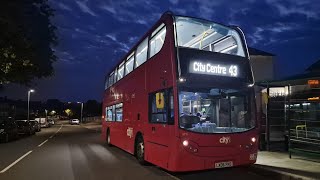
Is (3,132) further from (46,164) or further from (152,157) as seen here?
(152,157)

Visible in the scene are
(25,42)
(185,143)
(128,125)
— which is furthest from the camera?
(25,42)

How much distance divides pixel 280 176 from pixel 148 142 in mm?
4089

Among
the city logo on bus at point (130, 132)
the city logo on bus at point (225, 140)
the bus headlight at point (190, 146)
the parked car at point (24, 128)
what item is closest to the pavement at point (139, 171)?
the city logo on bus at point (130, 132)

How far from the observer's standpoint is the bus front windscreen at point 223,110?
32.0ft

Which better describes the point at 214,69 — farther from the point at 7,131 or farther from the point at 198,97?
the point at 7,131

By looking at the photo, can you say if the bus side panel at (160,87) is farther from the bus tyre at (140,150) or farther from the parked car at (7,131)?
the parked car at (7,131)

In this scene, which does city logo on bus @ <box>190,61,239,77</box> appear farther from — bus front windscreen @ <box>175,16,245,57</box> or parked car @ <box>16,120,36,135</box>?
parked car @ <box>16,120,36,135</box>

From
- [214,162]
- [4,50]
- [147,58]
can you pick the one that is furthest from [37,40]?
[214,162]

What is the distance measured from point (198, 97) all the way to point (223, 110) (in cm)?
85

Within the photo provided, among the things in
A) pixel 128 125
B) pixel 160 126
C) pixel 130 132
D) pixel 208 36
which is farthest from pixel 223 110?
pixel 128 125

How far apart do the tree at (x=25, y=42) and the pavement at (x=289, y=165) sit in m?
14.0

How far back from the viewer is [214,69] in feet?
32.1

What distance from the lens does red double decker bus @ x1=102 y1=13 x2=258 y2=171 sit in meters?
9.30

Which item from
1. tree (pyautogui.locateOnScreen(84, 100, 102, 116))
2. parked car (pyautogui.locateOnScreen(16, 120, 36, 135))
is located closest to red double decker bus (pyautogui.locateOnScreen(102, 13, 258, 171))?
parked car (pyautogui.locateOnScreen(16, 120, 36, 135))
